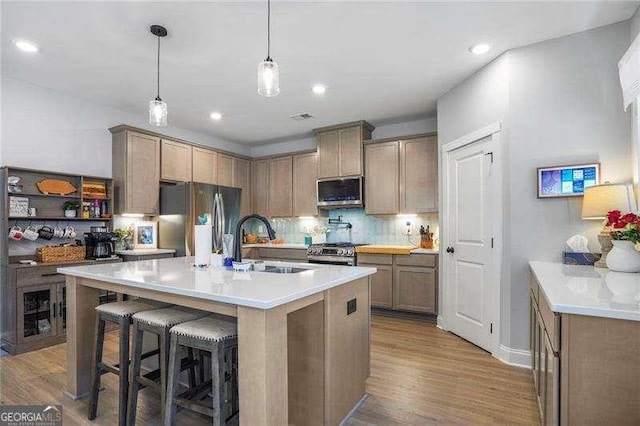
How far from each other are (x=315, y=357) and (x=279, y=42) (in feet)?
7.97

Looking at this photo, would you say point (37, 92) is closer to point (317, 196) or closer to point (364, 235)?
point (317, 196)

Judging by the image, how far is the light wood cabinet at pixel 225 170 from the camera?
554 cm

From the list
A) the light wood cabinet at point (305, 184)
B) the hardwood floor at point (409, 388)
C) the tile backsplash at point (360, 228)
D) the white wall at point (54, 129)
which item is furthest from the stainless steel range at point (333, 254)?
the white wall at point (54, 129)

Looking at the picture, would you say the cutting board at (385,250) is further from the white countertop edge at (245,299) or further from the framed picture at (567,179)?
the white countertop edge at (245,299)

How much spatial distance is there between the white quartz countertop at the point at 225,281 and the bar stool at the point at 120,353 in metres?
0.23

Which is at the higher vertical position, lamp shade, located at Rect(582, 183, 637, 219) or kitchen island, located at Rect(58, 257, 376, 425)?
lamp shade, located at Rect(582, 183, 637, 219)

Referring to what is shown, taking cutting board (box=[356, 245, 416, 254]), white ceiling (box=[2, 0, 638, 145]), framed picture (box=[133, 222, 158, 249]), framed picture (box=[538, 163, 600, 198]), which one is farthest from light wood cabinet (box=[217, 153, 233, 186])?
framed picture (box=[538, 163, 600, 198])

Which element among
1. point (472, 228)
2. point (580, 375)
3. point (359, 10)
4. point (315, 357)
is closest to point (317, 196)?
point (472, 228)

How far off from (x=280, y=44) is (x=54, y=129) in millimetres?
2904

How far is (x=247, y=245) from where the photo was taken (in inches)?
217

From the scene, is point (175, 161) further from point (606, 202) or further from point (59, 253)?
point (606, 202)

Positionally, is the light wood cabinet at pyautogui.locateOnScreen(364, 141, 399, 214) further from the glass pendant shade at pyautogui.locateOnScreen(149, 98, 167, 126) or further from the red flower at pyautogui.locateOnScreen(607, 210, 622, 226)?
the glass pendant shade at pyautogui.locateOnScreen(149, 98, 167, 126)

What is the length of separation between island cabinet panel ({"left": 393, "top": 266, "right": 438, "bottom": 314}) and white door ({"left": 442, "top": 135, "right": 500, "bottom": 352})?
0.29m

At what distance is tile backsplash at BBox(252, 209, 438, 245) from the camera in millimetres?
4801
